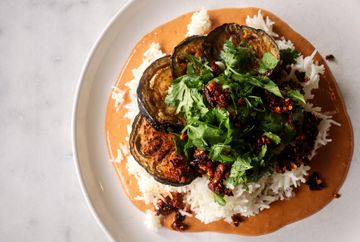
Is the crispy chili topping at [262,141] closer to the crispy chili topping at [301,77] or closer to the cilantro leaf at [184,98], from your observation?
the cilantro leaf at [184,98]

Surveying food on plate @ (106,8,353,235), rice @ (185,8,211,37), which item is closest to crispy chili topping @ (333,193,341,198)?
food on plate @ (106,8,353,235)

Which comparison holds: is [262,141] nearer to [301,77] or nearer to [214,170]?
[214,170]

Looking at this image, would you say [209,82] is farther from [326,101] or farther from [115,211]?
[115,211]

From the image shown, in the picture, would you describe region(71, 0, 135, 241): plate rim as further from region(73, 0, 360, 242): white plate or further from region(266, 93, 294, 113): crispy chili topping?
region(266, 93, 294, 113): crispy chili topping

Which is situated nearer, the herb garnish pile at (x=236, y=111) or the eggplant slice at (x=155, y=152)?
the herb garnish pile at (x=236, y=111)

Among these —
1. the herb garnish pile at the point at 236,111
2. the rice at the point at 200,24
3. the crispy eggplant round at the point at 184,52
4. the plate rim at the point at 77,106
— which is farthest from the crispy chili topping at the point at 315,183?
Answer: the plate rim at the point at 77,106

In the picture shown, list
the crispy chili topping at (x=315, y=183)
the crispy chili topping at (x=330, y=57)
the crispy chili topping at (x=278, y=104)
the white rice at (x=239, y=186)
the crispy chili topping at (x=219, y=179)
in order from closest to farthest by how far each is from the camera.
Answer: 1. the crispy chili topping at (x=278, y=104)
2. the crispy chili topping at (x=219, y=179)
3. the white rice at (x=239, y=186)
4. the crispy chili topping at (x=315, y=183)
5. the crispy chili topping at (x=330, y=57)
